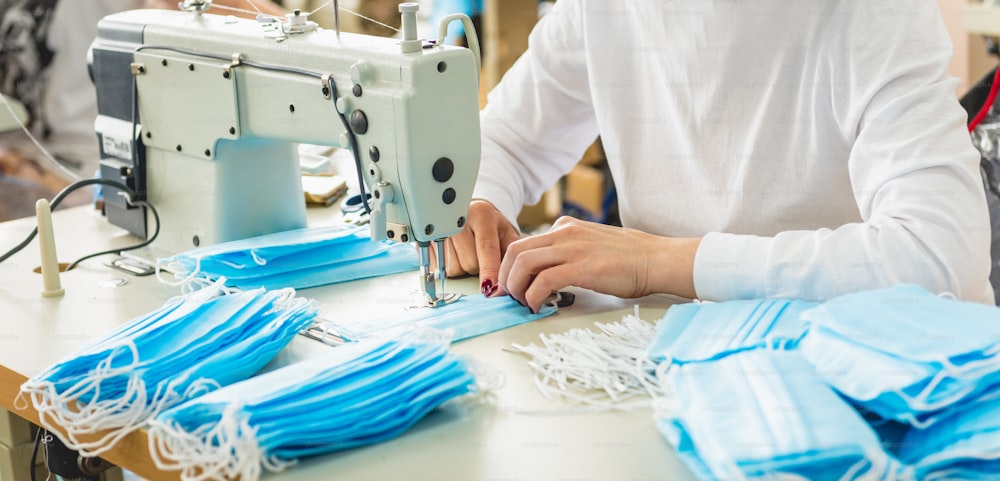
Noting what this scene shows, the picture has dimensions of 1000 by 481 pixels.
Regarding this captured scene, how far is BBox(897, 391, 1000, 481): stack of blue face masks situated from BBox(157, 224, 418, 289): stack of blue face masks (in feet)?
2.54

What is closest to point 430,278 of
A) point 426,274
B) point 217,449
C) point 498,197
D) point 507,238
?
point 426,274

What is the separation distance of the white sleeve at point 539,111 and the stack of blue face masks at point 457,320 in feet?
1.26

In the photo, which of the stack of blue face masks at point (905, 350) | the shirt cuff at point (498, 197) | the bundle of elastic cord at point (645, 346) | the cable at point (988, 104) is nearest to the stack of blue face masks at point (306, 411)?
the bundle of elastic cord at point (645, 346)

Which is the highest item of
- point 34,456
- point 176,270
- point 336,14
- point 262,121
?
point 336,14

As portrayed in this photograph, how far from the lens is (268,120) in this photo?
4.37ft

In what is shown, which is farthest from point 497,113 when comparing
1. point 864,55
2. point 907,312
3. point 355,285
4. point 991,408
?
point 991,408

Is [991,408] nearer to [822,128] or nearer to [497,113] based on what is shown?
[822,128]

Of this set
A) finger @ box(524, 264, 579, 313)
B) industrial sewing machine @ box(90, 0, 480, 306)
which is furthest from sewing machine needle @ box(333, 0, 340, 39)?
finger @ box(524, 264, 579, 313)

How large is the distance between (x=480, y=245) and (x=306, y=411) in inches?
22.1

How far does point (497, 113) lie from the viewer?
1.73 metres

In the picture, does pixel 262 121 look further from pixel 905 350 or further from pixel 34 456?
pixel 905 350

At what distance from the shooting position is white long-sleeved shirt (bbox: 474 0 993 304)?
1.18 m

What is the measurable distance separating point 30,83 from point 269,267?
6.84ft

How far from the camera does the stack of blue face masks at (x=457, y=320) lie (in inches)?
46.5
